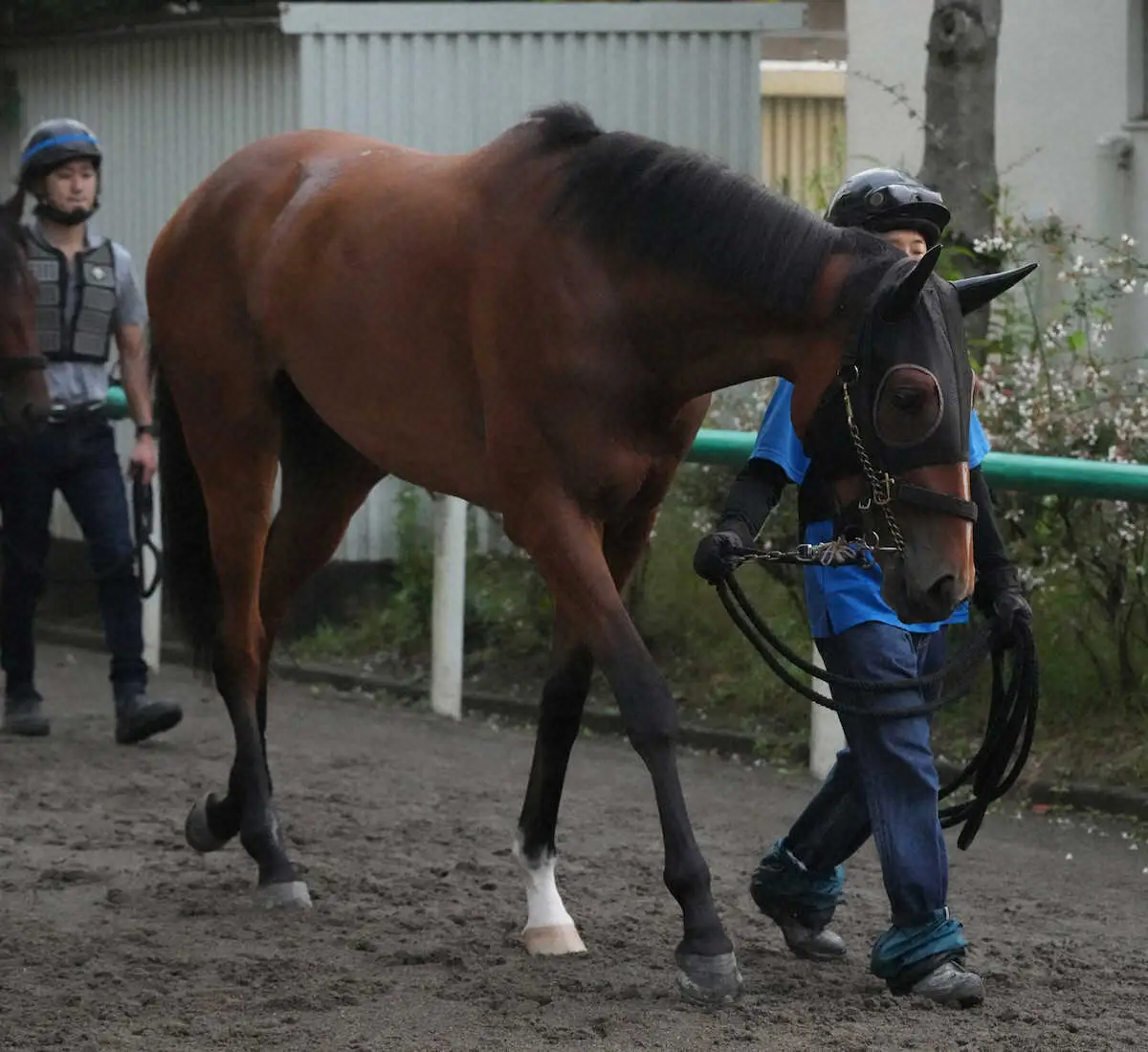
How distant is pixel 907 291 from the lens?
3986mm

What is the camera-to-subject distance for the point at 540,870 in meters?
5.05

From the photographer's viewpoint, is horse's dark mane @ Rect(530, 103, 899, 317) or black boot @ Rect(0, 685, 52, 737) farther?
black boot @ Rect(0, 685, 52, 737)

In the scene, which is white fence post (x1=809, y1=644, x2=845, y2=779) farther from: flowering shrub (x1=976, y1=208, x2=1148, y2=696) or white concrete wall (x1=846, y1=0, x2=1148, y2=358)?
white concrete wall (x1=846, y1=0, x2=1148, y2=358)

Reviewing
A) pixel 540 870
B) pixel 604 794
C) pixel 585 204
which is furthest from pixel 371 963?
pixel 604 794

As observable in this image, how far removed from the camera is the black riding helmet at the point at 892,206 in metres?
4.45

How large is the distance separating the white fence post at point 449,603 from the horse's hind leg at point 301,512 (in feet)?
7.16

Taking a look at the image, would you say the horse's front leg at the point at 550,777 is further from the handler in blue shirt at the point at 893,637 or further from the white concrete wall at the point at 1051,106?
the white concrete wall at the point at 1051,106

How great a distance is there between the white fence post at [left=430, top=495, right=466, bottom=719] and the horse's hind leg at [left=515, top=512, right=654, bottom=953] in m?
3.26

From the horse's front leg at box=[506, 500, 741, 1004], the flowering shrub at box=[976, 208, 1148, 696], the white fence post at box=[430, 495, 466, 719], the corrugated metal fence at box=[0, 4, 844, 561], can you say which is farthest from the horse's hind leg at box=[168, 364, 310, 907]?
the corrugated metal fence at box=[0, 4, 844, 561]

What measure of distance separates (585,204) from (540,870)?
5.30 feet

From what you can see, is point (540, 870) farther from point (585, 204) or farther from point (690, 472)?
point (690, 472)

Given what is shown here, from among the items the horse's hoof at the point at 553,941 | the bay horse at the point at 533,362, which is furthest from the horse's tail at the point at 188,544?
the horse's hoof at the point at 553,941

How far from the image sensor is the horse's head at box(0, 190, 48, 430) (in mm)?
7297

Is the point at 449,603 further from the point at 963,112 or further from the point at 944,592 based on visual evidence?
the point at 944,592
